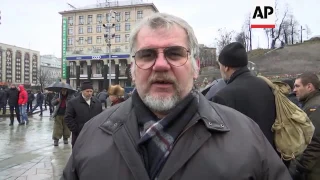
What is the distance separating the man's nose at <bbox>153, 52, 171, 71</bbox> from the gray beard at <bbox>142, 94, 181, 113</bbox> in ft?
0.55

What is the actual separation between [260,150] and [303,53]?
58.0 metres

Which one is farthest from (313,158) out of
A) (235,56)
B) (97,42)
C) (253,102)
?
(97,42)

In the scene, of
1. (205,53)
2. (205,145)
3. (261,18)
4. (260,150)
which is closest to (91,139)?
(205,145)

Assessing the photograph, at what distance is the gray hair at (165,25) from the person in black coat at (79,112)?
4.73m

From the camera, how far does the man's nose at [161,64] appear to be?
1672mm

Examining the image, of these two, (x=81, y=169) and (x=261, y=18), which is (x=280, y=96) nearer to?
(x=261, y=18)

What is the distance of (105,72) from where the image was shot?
6272 centimetres

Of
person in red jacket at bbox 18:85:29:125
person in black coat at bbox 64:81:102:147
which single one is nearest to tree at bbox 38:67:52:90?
person in red jacket at bbox 18:85:29:125

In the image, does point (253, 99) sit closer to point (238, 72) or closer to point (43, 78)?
point (238, 72)

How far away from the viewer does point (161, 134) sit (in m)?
1.59

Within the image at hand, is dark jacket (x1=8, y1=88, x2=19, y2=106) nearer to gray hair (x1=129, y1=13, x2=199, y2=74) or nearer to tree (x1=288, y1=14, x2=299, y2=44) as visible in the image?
gray hair (x1=129, y1=13, x2=199, y2=74)

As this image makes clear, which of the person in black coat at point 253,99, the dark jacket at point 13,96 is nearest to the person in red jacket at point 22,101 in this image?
the dark jacket at point 13,96

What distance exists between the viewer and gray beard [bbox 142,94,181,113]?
166 cm

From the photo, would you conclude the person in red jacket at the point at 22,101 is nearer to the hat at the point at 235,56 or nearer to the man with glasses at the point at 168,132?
the hat at the point at 235,56
